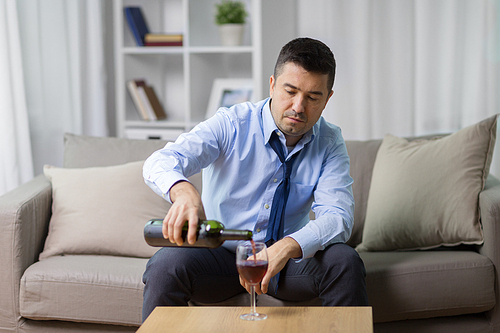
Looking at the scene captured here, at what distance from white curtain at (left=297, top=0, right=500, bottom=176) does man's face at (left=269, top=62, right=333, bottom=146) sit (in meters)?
1.38

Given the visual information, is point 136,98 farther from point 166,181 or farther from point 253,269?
point 253,269

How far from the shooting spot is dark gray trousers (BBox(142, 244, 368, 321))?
1.46m

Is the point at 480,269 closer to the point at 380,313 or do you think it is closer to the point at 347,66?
the point at 380,313

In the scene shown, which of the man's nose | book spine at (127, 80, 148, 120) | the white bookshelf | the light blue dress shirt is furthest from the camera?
book spine at (127, 80, 148, 120)

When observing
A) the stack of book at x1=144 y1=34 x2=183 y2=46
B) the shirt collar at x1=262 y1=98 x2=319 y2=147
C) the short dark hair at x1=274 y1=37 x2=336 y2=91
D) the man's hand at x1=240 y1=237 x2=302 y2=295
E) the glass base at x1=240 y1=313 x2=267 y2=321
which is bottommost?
the glass base at x1=240 y1=313 x2=267 y2=321

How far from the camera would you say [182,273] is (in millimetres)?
1490

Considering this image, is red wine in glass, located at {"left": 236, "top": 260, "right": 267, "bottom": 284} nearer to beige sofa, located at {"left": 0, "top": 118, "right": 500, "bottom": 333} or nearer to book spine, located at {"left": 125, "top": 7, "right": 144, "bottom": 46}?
beige sofa, located at {"left": 0, "top": 118, "right": 500, "bottom": 333}

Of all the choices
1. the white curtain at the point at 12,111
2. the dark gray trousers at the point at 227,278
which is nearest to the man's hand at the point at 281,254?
the dark gray trousers at the point at 227,278

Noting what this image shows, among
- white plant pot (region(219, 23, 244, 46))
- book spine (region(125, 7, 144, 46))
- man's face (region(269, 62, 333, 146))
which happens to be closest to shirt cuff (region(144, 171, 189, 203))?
man's face (region(269, 62, 333, 146))

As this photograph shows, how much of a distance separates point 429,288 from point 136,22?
7.33ft

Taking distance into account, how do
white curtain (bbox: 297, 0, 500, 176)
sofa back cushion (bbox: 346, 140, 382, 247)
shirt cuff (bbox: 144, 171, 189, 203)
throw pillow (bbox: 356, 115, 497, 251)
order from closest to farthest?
shirt cuff (bbox: 144, 171, 189, 203) → throw pillow (bbox: 356, 115, 497, 251) → sofa back cushion (bbox: 346, 140, 382, 247) → white curtain (bbox: 297, 0, 500, 176)

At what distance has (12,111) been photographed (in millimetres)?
2326

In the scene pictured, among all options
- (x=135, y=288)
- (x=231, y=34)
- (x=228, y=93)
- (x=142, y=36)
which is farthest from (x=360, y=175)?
(x=142, y=36)

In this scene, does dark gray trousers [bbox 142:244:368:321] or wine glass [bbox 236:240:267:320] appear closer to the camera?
wine glass [bbox 236:240:267:320]
